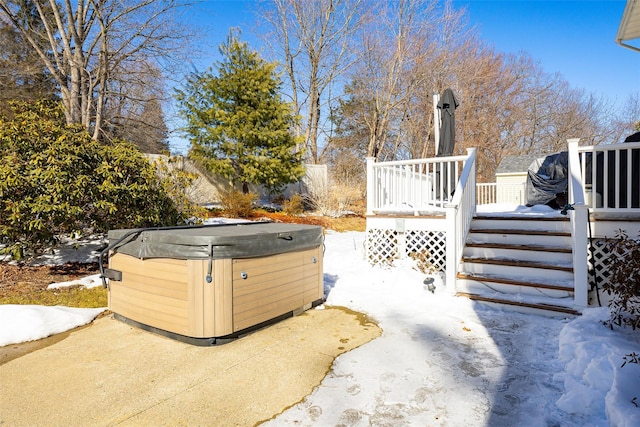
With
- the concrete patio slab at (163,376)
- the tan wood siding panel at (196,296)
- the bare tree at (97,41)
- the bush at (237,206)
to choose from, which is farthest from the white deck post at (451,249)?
the bare tree at (97,41)

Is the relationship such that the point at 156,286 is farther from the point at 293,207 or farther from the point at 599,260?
the point at 293,207

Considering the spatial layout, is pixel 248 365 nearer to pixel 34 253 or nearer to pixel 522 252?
pixel 522 252

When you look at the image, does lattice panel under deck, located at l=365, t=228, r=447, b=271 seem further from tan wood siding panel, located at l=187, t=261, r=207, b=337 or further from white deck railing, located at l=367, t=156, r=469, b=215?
tan wood siding panel, located at l=187, t=261, r=207, b=337

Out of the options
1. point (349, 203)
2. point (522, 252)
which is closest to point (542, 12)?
point (349, 203)

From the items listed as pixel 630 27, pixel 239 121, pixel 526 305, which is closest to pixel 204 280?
pixel 526 305

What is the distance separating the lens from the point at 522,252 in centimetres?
Result: 448

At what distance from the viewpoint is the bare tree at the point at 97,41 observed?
316 inches

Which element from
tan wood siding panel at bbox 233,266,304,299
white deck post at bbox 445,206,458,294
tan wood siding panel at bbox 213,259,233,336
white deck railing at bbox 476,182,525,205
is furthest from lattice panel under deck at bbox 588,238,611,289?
white deck railing at bbox 476,182,525,205

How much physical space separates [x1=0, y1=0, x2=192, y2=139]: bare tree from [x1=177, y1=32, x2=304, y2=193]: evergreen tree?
102 inches

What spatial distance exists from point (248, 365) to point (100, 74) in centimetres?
839

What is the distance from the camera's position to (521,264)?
4234 mm

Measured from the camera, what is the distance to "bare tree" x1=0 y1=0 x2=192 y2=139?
26.3 feet

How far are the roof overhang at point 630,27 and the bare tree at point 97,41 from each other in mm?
9120

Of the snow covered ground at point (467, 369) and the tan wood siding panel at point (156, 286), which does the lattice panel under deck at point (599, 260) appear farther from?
the tan wood siding panel at point (156, 286)
